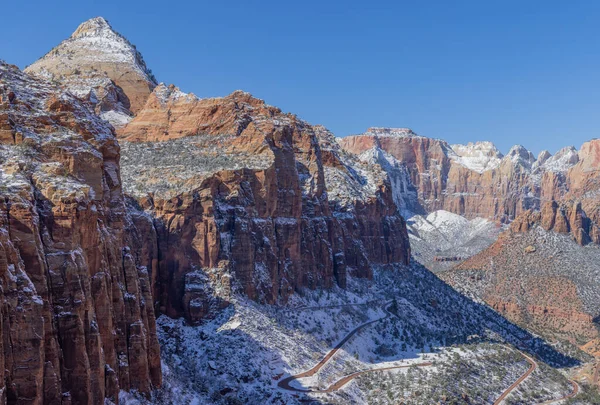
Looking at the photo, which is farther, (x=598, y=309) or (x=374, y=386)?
(x=598, y=309)

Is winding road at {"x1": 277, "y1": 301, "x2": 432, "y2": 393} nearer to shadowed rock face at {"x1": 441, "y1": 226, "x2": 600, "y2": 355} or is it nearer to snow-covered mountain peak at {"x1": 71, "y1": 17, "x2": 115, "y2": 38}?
shadowed rock face at {"x1": 441, "y1": 226, "x2": 600, "y2": 355}

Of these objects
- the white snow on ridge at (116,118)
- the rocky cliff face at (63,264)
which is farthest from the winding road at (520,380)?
the white snow on ridge at (116,118)

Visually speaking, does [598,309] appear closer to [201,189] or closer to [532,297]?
[532,297]

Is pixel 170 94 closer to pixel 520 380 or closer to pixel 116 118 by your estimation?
pixel 116 118

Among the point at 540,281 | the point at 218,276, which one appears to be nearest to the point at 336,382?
the point at 218,276

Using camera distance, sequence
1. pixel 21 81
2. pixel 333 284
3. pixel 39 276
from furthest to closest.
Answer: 1. pixel 333 284
2. pixel 21 81
3. pixel 39 276

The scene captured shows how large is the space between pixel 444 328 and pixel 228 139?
4801 cm

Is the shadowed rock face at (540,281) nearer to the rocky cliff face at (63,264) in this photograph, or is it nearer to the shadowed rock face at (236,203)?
the shadowed rock face at (236,203)

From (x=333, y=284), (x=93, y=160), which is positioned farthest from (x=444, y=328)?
(x=93, y=160)

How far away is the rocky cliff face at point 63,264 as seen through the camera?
115 ft

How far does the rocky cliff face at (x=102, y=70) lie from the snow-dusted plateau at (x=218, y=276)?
0.46 m

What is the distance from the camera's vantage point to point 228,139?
91188 mm

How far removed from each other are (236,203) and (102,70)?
47.3 meters

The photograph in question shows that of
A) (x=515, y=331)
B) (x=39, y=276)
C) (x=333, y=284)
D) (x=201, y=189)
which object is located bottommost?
(x=515, y=331)
